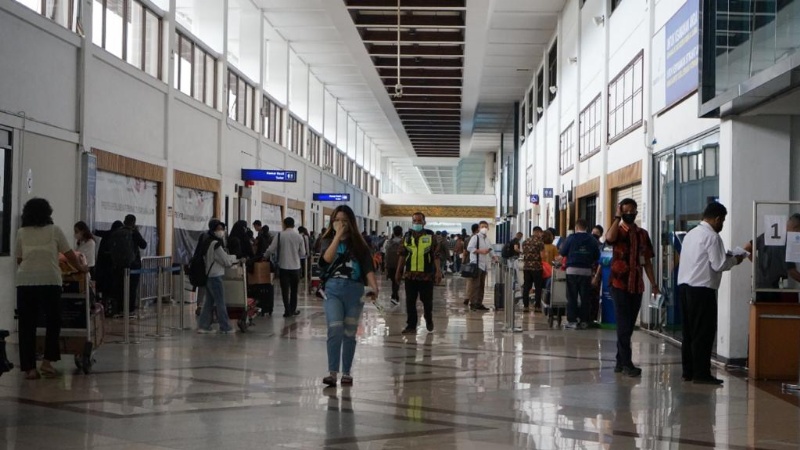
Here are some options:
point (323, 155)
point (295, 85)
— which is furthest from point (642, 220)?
point (323, 155)

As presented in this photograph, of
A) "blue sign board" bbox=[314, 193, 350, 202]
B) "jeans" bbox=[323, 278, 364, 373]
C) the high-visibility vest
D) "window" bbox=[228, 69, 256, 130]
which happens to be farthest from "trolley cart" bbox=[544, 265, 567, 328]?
"blue sign board" bbox=[314, 193, 350, 202]

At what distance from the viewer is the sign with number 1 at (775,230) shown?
856 cm

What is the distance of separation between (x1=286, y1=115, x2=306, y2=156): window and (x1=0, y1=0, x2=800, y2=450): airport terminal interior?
3.89 metres

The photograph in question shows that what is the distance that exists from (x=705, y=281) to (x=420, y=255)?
4.56 meters

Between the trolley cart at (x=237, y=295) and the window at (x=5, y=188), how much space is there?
282 cm

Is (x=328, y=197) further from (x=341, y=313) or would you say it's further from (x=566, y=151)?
(x=341, y=313)

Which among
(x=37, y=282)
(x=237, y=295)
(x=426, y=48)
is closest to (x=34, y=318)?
(x=37, y=282)

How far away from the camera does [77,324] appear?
27.7ft

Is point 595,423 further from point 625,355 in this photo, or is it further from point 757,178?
point 757,178

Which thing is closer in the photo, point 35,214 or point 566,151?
point 35,214

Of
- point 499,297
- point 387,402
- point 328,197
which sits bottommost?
point 387,402

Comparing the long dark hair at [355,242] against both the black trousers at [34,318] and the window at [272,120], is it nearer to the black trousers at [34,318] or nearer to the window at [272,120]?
the black trousers at [34,318]

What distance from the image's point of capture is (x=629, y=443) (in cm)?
575

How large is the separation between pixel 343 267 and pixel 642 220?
7291mm
